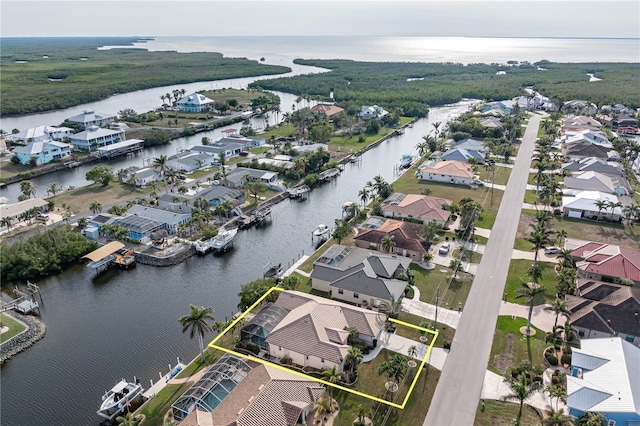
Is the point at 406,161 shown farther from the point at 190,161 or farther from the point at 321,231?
the point at 190,161

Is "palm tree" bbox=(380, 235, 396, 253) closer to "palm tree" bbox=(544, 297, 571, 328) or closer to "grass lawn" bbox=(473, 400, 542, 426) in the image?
"palm tree" bbox=(544, 297, 571, 328)

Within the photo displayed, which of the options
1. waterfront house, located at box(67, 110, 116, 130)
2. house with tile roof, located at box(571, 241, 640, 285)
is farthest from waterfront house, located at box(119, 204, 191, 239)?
waterfront house, located at box(67, 110, 116, 130)

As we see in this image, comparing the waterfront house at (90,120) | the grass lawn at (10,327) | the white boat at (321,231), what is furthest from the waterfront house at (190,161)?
the grass lawn at (10,327)

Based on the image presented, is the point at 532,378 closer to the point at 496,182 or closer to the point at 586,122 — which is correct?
the point at 496,182

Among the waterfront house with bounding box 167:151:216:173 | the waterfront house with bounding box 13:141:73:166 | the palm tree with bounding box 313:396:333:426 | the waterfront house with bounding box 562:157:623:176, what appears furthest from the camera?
the waterfront house with bounding box 13:141:73:166

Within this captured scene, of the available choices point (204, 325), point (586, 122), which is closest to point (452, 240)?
point (204, 325)

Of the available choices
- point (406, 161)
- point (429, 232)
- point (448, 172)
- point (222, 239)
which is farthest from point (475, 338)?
point (406, 161)
